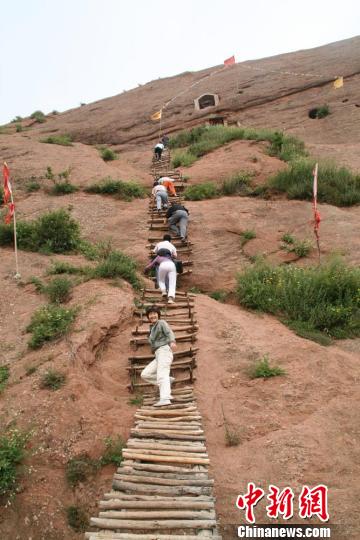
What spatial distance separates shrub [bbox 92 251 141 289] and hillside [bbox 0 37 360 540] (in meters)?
0.16

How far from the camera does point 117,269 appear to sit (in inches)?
385

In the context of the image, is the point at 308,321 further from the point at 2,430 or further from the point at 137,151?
the point at 137,151

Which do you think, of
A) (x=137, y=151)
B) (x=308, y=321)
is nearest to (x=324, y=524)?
(x=308, y=321)

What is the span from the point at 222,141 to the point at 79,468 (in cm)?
1598

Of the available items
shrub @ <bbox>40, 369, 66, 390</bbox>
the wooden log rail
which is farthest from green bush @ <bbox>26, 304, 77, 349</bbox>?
the wooden log rail

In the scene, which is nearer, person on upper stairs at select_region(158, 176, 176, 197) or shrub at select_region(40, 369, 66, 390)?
shrub at select_region(40, 369, 66, 390)

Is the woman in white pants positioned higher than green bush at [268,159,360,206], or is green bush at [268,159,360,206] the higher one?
green bush at [268,159,360,206]

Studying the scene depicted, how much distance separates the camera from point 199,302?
9.34m

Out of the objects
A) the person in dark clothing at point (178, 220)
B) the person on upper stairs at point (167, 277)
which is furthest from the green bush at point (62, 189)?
the person on upper stairs at point (167, 277)

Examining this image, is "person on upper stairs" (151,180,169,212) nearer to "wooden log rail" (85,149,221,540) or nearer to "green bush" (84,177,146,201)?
"green bush" (84,177,146,201)

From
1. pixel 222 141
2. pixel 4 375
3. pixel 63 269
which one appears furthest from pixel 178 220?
pixel 222 141

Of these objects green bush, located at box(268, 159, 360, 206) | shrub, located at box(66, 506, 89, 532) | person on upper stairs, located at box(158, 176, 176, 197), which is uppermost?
person on upper stairs, located at box(158, 176, 176, 197)

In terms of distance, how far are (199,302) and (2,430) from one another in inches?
184

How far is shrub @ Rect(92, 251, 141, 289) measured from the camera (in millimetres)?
9602
